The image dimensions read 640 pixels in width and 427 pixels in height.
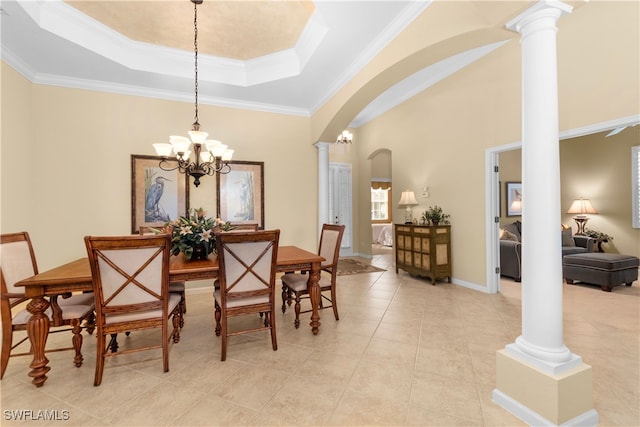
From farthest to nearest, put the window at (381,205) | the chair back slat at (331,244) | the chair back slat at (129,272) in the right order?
1. the window at (381,205)
2. the chair back slat at (331,244)
3. the chair back slat at (129,272)

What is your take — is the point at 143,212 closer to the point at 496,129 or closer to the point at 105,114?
the point at 105,114

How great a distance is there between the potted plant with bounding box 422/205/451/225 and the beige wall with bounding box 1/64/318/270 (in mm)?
3008

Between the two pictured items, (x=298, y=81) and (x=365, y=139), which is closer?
(x=298, y=81)

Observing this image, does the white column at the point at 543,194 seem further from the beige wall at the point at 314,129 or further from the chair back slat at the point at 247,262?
the chair back slat at the point at 247,262

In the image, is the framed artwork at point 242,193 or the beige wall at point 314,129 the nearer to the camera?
the beige wall at point 314,129

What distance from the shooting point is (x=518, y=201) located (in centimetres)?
639

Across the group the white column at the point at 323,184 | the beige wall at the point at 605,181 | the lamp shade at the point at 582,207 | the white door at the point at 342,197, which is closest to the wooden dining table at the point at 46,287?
the white column at the point at 323,184

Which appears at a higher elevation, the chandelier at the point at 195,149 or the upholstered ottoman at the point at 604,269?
the chandelier at the point at 195,149

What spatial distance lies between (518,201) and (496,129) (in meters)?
3.25

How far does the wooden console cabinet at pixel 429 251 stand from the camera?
15.0 ft

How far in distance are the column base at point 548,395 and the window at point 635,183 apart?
596cm

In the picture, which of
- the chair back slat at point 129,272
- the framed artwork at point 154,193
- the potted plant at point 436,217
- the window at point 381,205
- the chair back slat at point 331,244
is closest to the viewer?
the chair back slat at point 129,272

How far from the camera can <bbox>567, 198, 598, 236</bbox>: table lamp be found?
6.14 metres

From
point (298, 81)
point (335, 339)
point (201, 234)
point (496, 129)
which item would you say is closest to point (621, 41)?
point (496, 129)
